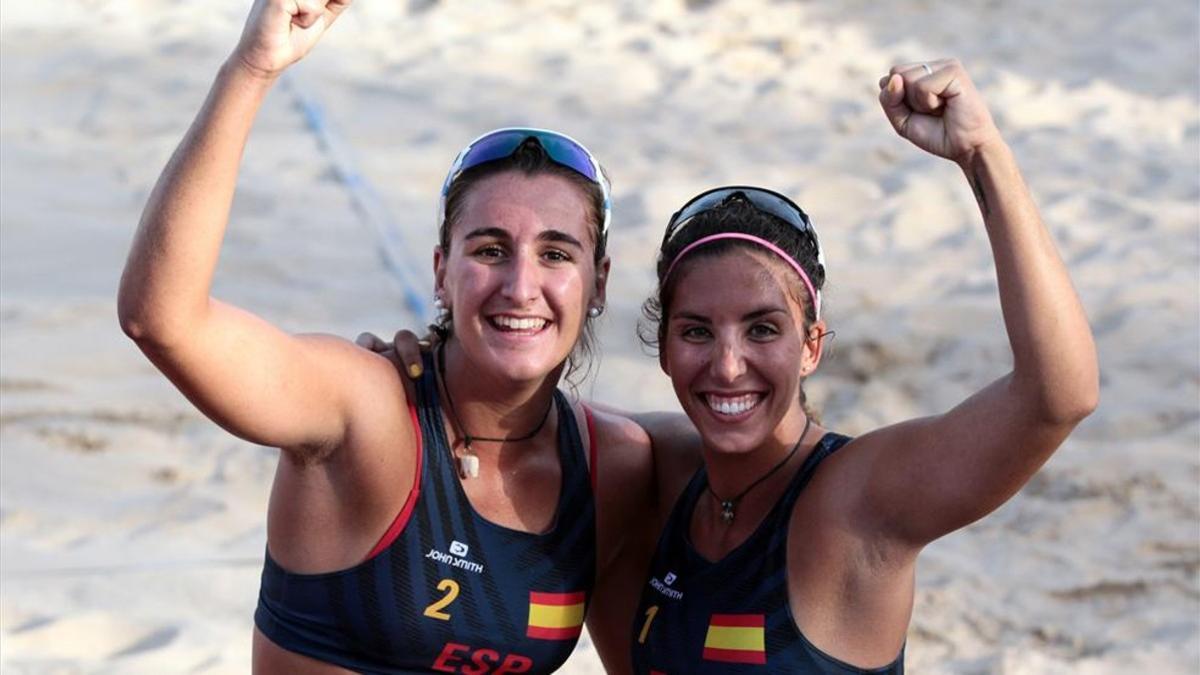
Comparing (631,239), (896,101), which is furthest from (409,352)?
(631,239)

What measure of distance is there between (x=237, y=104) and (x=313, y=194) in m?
5.06

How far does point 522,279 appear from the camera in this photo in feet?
8.89

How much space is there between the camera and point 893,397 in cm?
564

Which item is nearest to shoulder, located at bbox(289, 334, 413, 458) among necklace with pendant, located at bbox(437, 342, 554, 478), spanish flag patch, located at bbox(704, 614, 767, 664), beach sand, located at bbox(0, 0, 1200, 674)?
necklace with pendant, located at bbox(437, 342, 554, 478)

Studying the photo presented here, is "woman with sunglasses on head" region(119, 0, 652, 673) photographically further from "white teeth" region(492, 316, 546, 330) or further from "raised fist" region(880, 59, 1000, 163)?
"raised fist" region(880, 59, 1000, 163)

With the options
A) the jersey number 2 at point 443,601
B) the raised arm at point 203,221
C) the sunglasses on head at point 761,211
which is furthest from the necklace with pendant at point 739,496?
the raised arm at point 203,221

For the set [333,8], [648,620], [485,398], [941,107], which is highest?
[333,8]

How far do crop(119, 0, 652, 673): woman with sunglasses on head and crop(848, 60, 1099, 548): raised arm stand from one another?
654 mm

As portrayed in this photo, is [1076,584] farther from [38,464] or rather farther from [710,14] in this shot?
[710,14]

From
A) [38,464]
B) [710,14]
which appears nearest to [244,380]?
[38,464]

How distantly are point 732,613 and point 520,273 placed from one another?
0.64 m

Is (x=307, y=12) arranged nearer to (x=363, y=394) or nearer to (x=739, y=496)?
(x=363, y=394)

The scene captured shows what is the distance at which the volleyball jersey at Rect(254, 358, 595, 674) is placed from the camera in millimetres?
2707

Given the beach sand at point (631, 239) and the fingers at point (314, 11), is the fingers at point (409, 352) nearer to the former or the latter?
the fingers at point (314, 11)
